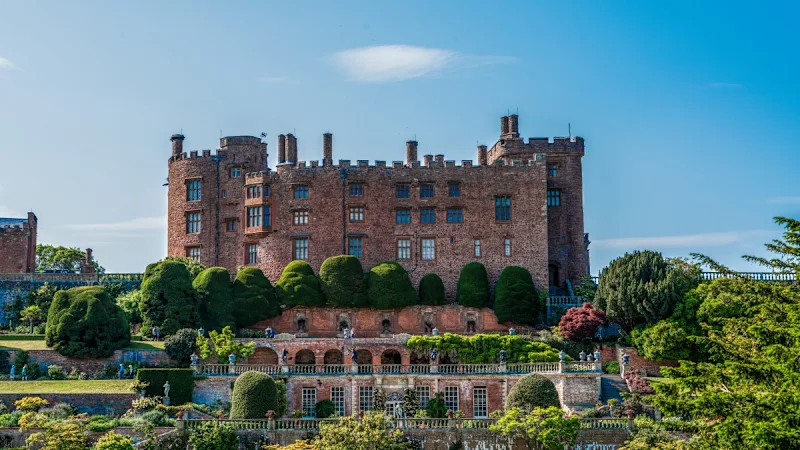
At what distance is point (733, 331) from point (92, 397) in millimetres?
26522

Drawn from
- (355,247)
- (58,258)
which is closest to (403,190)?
(355,247)

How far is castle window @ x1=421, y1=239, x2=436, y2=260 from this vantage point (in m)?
65.2

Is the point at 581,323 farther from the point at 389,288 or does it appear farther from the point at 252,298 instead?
the point at 252,298

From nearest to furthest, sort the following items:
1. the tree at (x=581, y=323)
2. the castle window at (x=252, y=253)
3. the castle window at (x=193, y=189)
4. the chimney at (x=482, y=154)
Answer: the tree at (x=581, y=323) → the castle window at (x=252, y=253) → the castle window at (x=193, y=189) → the chimney at (x=482, y=154)

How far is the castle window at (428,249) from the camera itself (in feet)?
214

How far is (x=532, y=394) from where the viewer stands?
156 feet

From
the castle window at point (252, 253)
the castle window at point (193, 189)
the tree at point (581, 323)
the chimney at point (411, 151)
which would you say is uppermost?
the chimney at point (411, 151)

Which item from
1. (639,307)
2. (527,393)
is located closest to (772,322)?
(527,393)

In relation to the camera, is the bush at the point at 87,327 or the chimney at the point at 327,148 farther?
the chimney at the point at 327,148

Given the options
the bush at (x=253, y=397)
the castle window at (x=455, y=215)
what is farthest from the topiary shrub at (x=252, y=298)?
the bush at (x=253, y=397)

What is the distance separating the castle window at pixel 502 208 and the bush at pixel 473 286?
3.08 metres

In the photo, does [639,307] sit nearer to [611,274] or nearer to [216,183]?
[611,274]

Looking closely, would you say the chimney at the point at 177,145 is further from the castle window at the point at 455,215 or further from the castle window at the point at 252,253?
the castle window at the point at 455,215

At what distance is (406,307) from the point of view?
62.7 m
